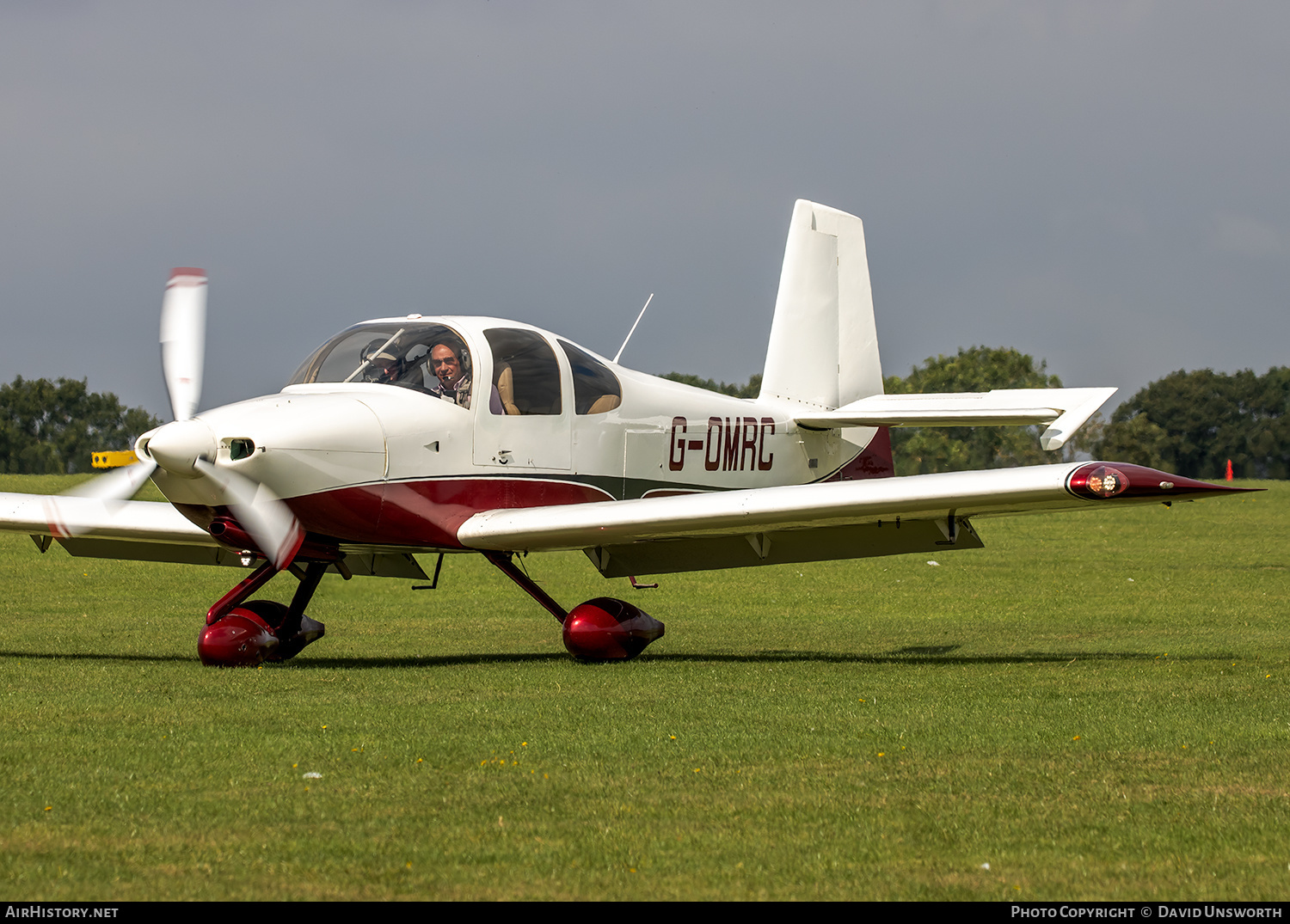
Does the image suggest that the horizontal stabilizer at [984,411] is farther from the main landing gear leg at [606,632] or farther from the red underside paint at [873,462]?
the main landing gear leg at [606,632]

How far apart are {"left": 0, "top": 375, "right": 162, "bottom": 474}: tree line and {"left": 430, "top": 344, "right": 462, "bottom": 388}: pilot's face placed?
54.8 metres

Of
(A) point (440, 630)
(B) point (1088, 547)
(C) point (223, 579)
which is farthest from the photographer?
(B) point (1088, 547)

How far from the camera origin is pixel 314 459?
11.2m

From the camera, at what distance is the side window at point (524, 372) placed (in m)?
12.4

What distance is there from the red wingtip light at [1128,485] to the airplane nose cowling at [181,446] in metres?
6.30

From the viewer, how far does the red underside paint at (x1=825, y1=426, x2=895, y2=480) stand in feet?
53.6

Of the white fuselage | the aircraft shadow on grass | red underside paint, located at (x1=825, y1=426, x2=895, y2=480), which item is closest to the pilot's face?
the white fuselage

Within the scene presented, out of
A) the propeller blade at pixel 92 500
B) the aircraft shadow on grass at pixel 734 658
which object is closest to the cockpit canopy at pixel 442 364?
the propeller blade at pixel 92 500

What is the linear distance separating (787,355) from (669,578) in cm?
868

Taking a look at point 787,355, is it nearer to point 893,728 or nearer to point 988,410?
point 988,410

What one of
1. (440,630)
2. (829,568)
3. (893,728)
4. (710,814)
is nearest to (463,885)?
(710,814)

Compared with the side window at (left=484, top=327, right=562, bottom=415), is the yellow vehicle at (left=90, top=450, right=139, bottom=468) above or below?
below

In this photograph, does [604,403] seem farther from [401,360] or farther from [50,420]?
[50,420]

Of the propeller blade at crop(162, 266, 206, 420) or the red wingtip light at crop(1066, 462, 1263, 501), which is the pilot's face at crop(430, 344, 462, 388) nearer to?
the propeller blade at crop(162, 266, 206, 420)
